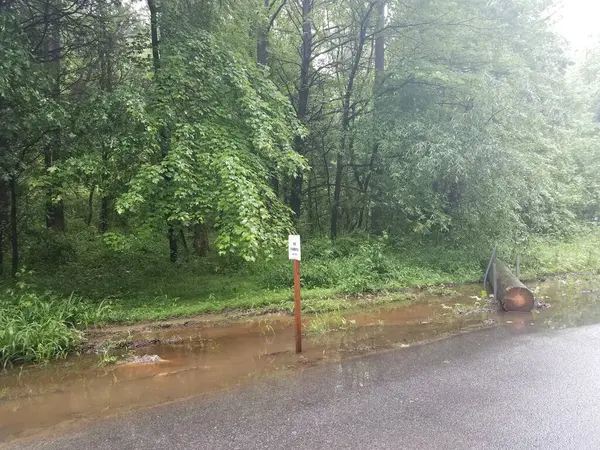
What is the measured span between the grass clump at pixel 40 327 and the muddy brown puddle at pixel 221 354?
0.93 feet

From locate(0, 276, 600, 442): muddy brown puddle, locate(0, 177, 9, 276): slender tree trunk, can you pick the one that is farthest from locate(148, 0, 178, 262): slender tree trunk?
locate(0, 177, 9, 276): slender tree trunk

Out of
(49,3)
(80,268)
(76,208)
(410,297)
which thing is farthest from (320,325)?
(76,208)

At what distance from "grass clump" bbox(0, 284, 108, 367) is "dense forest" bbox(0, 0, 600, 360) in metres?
0.09

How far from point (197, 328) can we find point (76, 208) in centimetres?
1386

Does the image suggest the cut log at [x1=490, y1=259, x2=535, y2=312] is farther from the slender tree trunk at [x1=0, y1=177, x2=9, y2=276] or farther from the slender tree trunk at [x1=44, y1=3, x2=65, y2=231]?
the slender tree trunk at [x1=0, y1=177, x2=9, y2=276]

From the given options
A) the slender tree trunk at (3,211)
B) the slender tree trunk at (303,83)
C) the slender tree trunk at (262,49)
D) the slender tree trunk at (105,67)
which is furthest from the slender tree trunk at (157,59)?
the slender tree trunk at (303,83)

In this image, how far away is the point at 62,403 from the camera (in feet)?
15.2

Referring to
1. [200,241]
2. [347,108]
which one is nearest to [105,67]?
[200,241]

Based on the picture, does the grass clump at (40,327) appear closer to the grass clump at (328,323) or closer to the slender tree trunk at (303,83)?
the grass clump at (328,323)

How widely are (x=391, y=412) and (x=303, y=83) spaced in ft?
37.4

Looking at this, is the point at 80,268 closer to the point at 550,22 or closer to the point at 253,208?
the point at 253,208

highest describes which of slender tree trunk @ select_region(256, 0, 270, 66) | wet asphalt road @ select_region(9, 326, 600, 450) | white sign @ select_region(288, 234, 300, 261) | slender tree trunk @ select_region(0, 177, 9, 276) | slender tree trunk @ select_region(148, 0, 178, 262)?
slender tree trunk @ select_region(256, 0, 270, 66)

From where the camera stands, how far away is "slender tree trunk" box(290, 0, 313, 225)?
12.9 metres

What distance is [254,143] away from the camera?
26.3 ft
